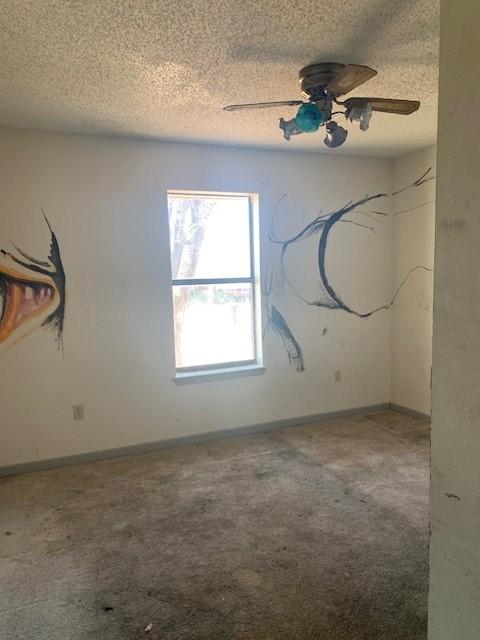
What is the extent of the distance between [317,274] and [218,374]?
4.38ft

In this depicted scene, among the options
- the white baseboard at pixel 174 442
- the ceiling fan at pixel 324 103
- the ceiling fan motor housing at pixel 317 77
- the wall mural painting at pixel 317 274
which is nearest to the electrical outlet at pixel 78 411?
the white baseboard at pixel 174 442

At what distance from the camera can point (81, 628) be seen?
5.76 feet

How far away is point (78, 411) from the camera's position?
336cm

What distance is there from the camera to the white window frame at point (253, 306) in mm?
3686

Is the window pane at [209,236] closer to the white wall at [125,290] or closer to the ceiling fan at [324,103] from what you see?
the white wall at [125,290]

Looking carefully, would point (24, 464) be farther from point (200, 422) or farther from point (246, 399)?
point (246, 399)

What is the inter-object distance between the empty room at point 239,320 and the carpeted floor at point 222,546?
→ 0.01m

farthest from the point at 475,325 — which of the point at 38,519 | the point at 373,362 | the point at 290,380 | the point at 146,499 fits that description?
the point at 373,362

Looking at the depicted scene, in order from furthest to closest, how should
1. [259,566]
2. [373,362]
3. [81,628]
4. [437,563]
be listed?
[373,362] → [259,566] → [81,628] → [437,563]

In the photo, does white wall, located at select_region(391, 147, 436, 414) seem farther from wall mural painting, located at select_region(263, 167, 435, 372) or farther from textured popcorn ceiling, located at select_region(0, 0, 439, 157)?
textured popcorn ceiling, located at select_region(0, 0, 439, 157)

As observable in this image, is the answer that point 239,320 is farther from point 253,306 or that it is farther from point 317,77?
point 317,77

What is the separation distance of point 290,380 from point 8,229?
263 cm

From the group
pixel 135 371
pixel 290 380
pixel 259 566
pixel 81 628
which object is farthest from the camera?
pixel 290 380

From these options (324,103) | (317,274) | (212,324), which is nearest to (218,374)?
(212,324)
